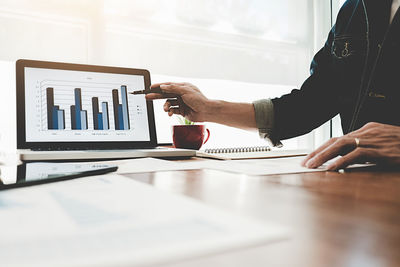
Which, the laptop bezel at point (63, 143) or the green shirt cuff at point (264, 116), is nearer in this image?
the laptop bezel at point (63, 143)

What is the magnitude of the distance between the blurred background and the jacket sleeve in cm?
67

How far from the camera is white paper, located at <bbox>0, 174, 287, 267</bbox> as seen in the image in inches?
7.1

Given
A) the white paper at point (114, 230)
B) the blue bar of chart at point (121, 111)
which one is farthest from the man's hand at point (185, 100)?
the white paper at point (114, 230)

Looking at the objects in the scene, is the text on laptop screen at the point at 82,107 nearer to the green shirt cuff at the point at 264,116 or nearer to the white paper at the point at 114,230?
the green shirt cuff at the point at 264,116

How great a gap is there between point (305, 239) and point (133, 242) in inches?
4.2

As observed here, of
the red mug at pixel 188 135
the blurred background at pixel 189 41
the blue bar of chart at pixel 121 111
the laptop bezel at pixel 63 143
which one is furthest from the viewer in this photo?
the blurred background at pixel 189 41

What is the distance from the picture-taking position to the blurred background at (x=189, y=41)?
152cm

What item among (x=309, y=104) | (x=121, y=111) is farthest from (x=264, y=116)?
(x=121, y=111)

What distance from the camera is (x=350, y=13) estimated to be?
136 cm

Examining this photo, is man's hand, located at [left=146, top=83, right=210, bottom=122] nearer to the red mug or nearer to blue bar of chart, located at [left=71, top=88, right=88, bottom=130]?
the red mug

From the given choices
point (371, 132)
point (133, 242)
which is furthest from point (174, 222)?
point (371, 132)

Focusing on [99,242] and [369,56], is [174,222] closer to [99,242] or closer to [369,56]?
[99,242]

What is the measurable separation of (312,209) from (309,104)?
42.0 inches

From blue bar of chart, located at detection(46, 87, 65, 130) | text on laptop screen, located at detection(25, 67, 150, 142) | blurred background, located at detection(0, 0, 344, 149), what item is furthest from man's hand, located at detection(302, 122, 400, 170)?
blurred background, located at detection(0, 0, 344, 149)
